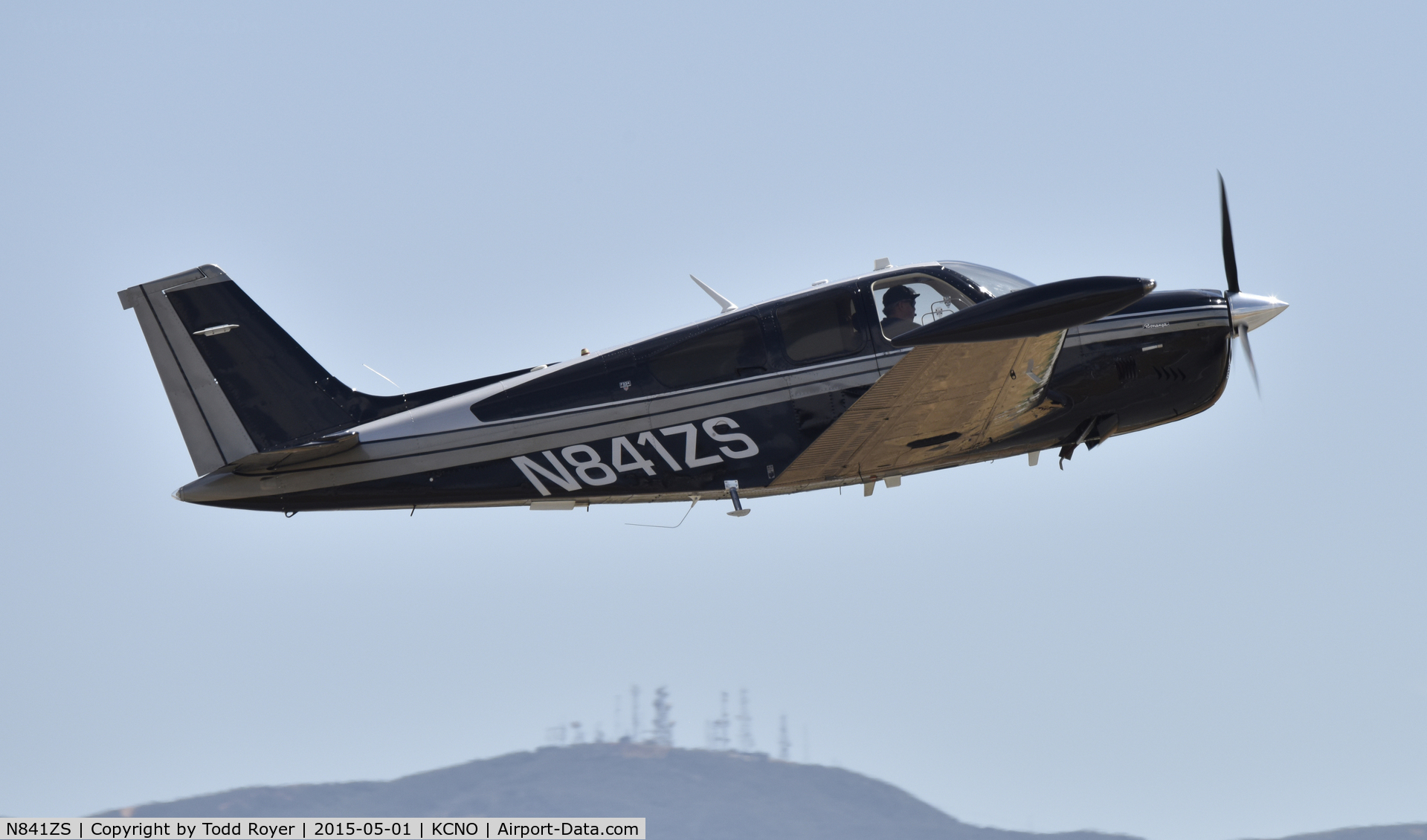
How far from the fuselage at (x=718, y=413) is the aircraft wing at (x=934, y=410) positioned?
76 millimetres

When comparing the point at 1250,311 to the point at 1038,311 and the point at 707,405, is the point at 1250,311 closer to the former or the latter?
the point at 1038,311

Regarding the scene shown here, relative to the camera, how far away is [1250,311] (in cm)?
1600

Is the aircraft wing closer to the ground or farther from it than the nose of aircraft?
closer to the ground

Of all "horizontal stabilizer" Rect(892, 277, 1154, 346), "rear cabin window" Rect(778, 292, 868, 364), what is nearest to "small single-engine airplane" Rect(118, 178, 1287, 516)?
"rear cabin window" Rect(778, 292, 868, 364)

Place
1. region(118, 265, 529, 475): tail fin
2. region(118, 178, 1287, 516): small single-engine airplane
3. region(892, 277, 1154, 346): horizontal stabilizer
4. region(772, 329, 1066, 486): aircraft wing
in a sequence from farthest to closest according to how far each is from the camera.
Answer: region(118, 265, 529, 475): tail fin → region(118, 178, 1287, 516): small single-engine airplane → region(772, 329, 1066, 486): aircraft wing → region(892, 277, 1154, 346): horizontal stabilizer

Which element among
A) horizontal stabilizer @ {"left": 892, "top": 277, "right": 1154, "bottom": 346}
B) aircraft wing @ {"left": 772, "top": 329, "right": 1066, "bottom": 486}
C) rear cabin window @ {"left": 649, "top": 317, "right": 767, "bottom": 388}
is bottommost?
aircraft wing @ {"left": 772, "top": 329, "right": 1066, "bottom": 486}

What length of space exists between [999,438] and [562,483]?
499 cm

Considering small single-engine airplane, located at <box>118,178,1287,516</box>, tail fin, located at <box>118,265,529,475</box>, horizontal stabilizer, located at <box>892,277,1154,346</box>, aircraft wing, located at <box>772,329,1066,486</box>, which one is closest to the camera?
horizontal stabilizer, located at <box>892,277,1154,346</box>

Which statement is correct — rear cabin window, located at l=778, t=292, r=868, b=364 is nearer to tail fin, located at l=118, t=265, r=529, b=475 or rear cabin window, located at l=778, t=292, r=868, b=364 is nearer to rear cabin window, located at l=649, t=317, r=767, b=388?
rear cabin window, located at l=649, t=317, r=767, b=388

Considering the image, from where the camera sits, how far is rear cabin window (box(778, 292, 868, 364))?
1489 cm

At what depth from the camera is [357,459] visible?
1552 cm

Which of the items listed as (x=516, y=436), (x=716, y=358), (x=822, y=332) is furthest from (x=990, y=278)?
(x=516, y=436)

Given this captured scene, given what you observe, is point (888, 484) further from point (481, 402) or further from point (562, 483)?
point (481, 402)

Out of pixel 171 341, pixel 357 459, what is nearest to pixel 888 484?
pixel 357 459
